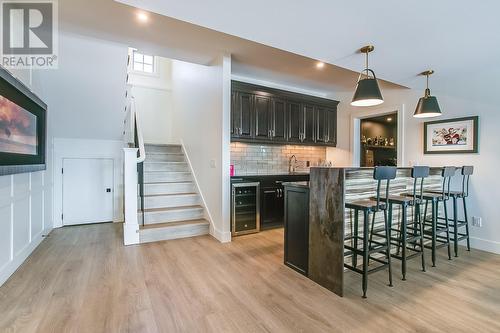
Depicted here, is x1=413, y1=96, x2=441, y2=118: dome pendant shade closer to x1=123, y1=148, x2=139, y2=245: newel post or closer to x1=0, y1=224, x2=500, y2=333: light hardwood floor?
x1=0, y1=224, x2=500, y2=333: light hardwood floor

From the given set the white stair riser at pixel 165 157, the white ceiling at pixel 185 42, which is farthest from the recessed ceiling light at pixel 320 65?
the white stair riser at pixel 165 157

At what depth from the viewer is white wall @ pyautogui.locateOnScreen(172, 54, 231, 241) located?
3842 mm

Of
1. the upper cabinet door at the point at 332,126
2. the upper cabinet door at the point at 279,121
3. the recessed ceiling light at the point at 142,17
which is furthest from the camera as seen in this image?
the upper cabinet door at the point at 332,126

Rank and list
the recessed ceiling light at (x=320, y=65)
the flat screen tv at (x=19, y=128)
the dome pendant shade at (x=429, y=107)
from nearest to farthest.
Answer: the flat screen tv at (x=19, y=128) < the dome pendant shade at (x=429, y=107) < the recessed ceiling light at (x=320, y=65)

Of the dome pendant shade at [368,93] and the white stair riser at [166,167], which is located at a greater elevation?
the dome pendant shade at [368,93]

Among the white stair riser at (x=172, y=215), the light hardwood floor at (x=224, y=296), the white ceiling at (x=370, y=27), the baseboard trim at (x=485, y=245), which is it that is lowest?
the light hardwood floor at (x=224, y=296)

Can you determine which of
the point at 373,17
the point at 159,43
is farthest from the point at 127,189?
the point at 373,17

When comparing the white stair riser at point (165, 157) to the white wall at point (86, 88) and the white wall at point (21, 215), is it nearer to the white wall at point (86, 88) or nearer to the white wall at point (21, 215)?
the white wall at point (86, 88)

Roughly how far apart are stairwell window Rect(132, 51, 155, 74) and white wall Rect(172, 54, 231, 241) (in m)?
1.22

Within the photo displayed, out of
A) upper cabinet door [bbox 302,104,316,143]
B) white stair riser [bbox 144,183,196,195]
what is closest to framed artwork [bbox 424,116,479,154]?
upper cabinet door [bbox 302,104,316,143]

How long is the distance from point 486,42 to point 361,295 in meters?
2.74

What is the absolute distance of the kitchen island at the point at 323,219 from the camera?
7.74 feet

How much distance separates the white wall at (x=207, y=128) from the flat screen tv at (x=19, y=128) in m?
2.38

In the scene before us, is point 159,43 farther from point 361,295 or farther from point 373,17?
point 361,295
